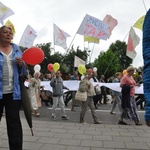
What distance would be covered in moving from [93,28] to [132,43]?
240 cm

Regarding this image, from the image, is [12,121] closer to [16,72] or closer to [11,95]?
[11,95]

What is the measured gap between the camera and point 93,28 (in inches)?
511

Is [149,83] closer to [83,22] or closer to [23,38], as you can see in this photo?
[83,22]

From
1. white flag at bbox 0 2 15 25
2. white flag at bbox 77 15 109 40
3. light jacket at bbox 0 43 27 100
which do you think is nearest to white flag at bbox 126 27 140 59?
white flag at bbox 77 15 109 40

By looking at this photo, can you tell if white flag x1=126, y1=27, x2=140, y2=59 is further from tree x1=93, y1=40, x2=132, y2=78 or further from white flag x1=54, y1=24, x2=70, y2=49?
tree x1=93, y1=40, x2=132, y2=78

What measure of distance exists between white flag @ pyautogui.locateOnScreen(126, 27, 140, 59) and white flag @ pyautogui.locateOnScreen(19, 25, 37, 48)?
15.9 feet

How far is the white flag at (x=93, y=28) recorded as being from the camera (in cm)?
1292

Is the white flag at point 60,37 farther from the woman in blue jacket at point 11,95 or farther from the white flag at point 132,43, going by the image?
the woman in blue jacket at point 11,95

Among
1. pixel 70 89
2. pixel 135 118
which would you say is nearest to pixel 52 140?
pixel 135 118

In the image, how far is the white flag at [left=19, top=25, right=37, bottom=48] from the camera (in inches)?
537

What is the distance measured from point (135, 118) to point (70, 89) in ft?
13.9

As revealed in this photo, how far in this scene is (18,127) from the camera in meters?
3.38

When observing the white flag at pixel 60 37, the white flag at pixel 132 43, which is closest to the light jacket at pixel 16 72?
the white flag at pixel 132 43

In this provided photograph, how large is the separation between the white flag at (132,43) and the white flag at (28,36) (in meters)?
4.86
